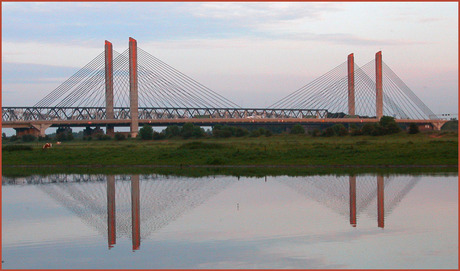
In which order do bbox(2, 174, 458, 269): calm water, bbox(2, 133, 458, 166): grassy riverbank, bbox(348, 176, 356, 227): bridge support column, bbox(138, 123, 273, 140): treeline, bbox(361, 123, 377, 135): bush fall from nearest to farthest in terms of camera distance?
1. bbox(2, 174, 458, 269): calm water
2. bbox(348, 176, 356, 227): bridge support column
3. bbox(2, 133, 458, 166): grassy riverbank
4. bbox(361, 123, 377, 135): bush
5. bbox(138, 123, 273, 140): treeline

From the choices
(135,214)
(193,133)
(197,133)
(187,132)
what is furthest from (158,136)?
(135,214)

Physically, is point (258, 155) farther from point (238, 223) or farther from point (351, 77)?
point (351, 77)

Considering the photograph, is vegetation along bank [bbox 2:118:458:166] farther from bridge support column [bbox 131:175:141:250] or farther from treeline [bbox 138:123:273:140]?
treeline [bbox 138:123:273:140]

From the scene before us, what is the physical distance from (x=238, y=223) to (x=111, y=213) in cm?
421

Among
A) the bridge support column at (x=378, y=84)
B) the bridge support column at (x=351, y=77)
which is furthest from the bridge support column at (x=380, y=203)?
the bridge support column at (x=378, y=84)

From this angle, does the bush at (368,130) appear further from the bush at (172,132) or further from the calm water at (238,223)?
the calm water at (238,223)

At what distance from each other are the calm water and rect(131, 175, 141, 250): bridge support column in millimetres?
30

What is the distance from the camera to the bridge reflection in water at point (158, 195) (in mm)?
17547

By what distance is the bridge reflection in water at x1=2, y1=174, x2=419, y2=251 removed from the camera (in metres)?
17.5

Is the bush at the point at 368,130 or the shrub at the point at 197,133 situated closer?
the bush at the point at 368,130

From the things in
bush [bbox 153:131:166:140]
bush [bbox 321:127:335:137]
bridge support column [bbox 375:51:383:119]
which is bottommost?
bush [bbox 153:131:166:140]

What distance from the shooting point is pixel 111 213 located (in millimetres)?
19297

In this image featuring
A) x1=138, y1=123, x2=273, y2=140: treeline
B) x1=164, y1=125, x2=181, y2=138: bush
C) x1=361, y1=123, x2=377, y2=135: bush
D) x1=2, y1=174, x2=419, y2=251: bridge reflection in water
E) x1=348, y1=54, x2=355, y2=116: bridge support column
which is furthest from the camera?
x1=348, y1=54, x2=355, y2=116: bridge support column

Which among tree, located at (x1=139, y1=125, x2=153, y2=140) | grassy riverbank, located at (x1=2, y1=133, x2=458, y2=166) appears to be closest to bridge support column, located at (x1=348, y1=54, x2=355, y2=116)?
tree, located at (x1=139, y1=125, x2=153, y2=140)
